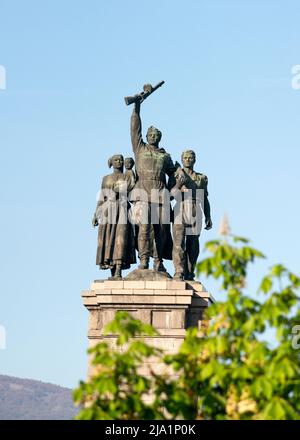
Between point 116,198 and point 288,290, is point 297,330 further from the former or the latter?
point 116,198

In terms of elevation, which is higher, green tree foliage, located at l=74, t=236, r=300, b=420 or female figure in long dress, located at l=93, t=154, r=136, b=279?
female figure in long dress, located at l=93, t=154, r=136, b=279

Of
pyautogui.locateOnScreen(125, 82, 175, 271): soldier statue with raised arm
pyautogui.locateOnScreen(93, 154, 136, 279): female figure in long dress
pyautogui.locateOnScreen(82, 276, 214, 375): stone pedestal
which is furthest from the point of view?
pyautogui.locateOnScreen(93, 154, 136, 279): female figure in long dress

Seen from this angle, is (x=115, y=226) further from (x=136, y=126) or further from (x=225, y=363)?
(x=225, y=363)

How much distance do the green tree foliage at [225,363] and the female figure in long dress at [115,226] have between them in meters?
14.4

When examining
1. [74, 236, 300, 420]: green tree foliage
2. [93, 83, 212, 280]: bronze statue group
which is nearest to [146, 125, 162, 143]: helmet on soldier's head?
[93, 83, 212, 280]: bronze statue group

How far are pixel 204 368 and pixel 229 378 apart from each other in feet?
1.41

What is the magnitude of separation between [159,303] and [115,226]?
106 inches

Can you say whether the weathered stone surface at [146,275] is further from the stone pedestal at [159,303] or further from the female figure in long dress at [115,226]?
the female figure in long dress at [115,226]

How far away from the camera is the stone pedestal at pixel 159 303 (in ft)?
111

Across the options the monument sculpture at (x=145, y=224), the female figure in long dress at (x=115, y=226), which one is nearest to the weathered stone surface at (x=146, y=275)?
the monument sculpture at (x=145, y=224)

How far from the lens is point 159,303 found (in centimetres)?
3384

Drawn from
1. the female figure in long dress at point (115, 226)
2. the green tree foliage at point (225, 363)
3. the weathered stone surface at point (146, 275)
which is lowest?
the green tree foliage at point (225, 363)

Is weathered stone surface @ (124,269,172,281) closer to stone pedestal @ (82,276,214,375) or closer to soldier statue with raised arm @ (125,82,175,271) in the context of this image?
stone pedestal @ (82,276,214,375)

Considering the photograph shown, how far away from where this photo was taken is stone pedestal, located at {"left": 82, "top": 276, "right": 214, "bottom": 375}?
33.8 meters
